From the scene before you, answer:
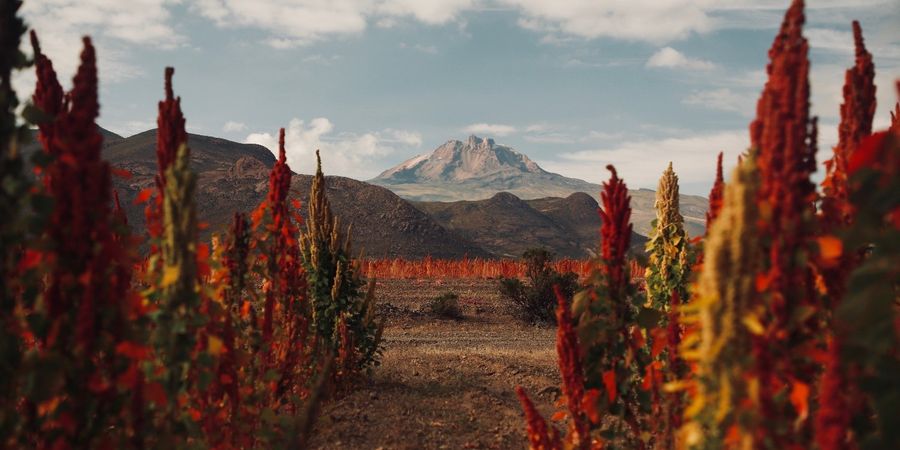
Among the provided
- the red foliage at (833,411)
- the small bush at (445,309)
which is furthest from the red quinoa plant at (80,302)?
the small bush at (445,309)

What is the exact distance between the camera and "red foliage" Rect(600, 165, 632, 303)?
3230 millimetres

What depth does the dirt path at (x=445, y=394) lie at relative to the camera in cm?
541

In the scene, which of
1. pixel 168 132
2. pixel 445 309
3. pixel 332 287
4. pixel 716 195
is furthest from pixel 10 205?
pixel 445 309

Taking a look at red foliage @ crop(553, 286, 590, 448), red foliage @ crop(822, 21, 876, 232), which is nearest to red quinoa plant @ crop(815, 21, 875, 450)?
red foliage @ crop(822, 21, 876, 232)

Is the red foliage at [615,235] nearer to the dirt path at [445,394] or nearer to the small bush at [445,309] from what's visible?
the dirt path at [445,394]

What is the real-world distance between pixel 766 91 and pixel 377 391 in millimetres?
5800

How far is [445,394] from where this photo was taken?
6941 millimetres

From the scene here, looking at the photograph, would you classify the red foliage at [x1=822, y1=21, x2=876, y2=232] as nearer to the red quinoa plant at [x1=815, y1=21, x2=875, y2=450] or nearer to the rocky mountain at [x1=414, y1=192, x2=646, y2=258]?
the red quinoa plant at [x1=815, y1=21, x2=875, y2=450]

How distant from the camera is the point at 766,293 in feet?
5.34

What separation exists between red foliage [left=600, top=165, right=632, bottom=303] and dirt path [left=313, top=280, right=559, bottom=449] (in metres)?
1.60

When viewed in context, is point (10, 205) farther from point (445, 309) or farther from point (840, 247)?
→ point (445, 309)

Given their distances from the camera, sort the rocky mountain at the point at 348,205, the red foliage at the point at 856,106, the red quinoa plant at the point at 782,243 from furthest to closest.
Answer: the rocky mountain at the point at 348,205 < the red foliage at the point at 856,106 < the red quinoa plant at the point at 782,243

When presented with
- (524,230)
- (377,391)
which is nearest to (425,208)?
(524,230)

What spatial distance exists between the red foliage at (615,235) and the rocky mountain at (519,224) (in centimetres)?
7180
